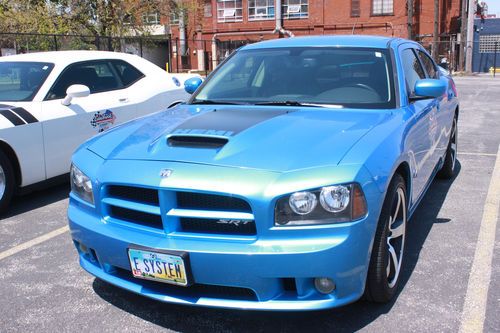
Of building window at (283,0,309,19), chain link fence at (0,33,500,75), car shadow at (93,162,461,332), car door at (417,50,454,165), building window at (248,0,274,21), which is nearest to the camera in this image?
car shadow at (93,162,461,332)

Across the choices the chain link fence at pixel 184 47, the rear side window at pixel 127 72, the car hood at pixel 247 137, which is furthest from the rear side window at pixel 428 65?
the chain link fence at pixel 184 47

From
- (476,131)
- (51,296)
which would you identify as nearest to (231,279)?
(51,296)

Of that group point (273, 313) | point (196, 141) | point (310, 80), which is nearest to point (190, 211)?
point (196, 141)

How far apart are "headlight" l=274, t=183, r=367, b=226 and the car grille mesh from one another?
0.16 meters

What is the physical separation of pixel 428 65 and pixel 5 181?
172 inches

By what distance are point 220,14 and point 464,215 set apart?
4409 centimetres

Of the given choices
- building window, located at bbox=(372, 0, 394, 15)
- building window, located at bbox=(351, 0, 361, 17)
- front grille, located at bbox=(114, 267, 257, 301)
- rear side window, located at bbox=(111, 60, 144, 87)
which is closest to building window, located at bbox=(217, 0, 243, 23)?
building window, located at bbox=(351, 0, 361, 17)

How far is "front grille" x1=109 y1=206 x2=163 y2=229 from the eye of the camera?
2725 mm

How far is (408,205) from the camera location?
3.45 m

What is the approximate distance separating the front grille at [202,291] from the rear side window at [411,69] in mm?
2147

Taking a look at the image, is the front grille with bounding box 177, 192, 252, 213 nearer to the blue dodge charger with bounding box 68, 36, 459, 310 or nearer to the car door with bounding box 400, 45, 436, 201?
the blue dodge charger with bounding box 68, 36, 459, 310

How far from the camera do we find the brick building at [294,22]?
40312 mm

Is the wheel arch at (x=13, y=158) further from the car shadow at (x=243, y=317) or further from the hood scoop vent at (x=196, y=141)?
the hood scoop vent at (x=196, y=141)

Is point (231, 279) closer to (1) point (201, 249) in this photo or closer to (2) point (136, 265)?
(1) point (201, 249)
